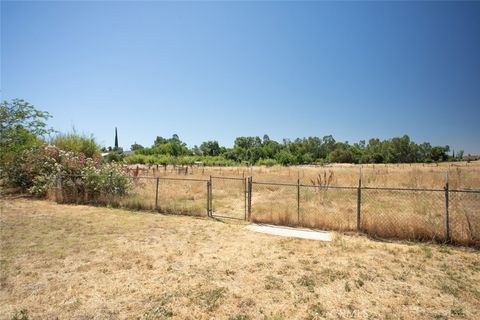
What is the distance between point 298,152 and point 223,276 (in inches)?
4594

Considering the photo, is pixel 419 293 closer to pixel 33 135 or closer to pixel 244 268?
pixel 244 268

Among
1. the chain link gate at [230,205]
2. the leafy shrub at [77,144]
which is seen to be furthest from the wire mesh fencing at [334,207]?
the leafy shrub at [77,144]

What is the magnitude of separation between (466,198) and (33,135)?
75.3 feet

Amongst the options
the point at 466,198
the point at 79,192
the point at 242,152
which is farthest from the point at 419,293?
the point at 242,152

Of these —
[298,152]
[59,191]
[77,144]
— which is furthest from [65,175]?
[298,152]

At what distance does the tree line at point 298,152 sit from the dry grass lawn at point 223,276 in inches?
2950

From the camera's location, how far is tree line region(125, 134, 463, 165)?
99.4 meters

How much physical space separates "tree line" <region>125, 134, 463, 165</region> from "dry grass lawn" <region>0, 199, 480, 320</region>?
74.9 metres

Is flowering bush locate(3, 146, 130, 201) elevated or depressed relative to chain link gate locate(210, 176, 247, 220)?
elevated

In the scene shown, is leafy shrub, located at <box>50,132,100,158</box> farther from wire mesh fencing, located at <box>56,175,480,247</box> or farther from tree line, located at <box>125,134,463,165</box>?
tree line, located at <box>125,134,463,165</box>

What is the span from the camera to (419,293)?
486cm

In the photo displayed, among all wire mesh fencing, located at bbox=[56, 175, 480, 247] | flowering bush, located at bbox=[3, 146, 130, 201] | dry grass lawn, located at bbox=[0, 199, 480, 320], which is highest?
flowering bush, located at bbox=[3, 146, 130, 201]

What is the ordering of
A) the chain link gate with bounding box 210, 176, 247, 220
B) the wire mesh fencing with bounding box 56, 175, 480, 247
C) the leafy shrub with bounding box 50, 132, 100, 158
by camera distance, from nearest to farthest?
the wire mesh fencing with bounding box 56, 175, 480, 247 → the chain link gate with bounding box 210, 176, 247, 220 → the leafy shrub with bounding box 50, 132, 100, 158

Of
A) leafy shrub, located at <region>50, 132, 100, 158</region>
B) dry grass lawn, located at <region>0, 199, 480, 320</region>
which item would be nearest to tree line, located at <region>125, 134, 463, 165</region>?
leafy shrub, located at <region>50, 132, 100, 158</region>
